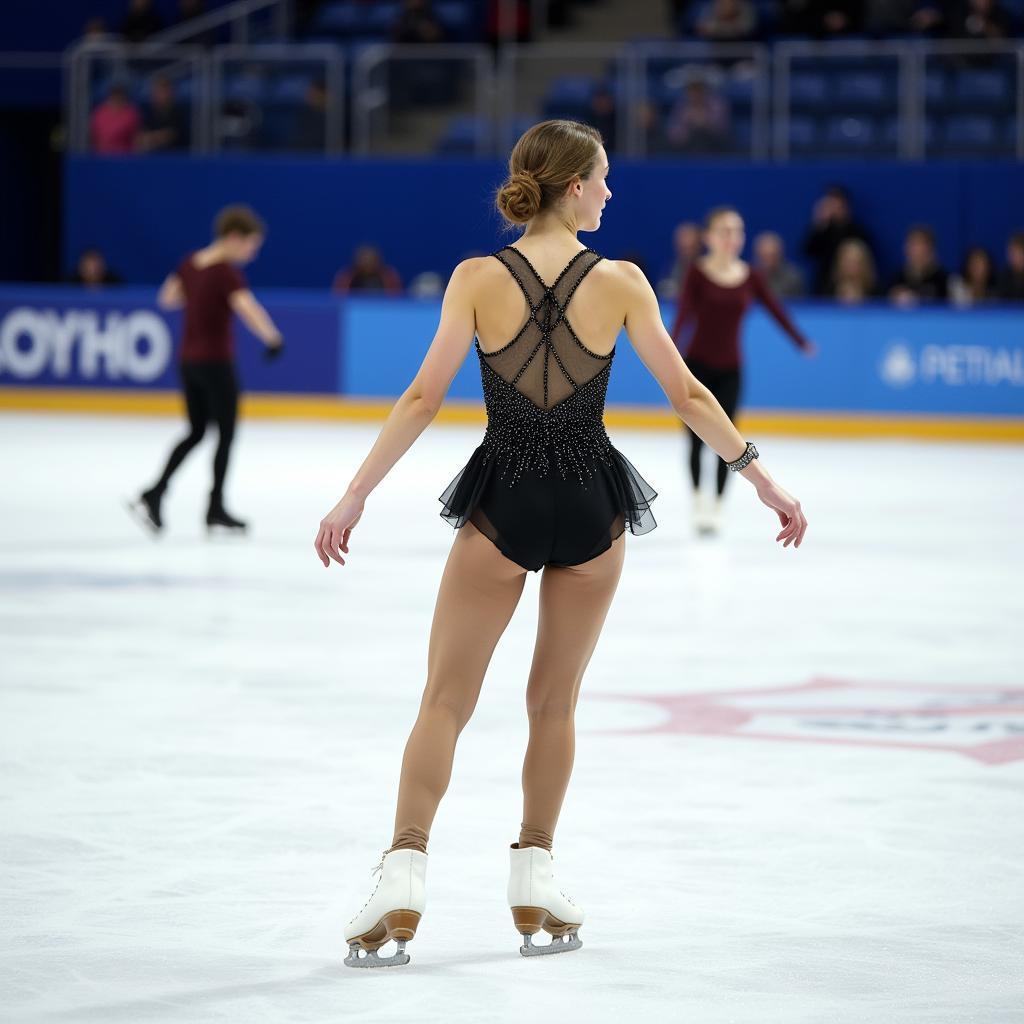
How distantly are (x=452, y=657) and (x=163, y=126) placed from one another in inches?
711

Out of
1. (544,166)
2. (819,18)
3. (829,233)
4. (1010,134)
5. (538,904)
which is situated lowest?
(538,904)

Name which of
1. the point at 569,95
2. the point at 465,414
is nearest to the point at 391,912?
the point at 465,414

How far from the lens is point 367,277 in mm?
19422

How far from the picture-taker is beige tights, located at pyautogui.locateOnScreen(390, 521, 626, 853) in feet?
12.5

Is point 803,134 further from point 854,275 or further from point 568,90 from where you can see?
point 568,90

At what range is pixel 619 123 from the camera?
19.6 m

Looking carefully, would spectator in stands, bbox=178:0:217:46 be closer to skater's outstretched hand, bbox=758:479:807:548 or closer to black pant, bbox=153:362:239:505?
black pant, bbox=153:362:239:505

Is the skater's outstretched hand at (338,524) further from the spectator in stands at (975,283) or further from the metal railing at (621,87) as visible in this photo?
the metal railing at (621,87)

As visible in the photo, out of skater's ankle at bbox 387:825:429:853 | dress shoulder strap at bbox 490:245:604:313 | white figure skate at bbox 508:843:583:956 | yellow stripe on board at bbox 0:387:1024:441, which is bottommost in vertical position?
white figure skate at bbox 508:843:583:956

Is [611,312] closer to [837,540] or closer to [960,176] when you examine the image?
[837,540]

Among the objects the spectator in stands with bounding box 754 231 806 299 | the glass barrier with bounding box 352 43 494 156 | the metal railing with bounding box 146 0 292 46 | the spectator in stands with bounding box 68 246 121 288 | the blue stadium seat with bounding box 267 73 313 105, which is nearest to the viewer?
the spectator in stands with bounding box 754 231 806 299

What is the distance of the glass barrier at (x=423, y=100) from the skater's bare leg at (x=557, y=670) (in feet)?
53.7

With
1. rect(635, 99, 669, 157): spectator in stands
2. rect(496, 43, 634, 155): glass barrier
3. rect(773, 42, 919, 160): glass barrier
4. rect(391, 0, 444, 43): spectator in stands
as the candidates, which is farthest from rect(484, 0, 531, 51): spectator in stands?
rect(773, 42, 919, 160): glass barrier

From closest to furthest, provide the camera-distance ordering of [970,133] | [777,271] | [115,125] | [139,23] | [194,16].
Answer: [777,271], [970,133], [115,125], [139,23], [194,16]
